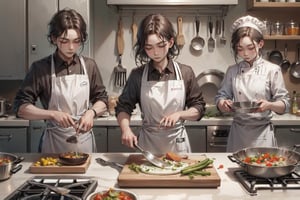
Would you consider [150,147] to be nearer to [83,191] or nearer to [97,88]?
[97,88]

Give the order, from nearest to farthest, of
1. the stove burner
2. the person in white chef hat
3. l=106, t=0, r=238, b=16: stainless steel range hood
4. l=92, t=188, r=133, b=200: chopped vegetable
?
1. l=92, t=188, r=133, b=200: chopped vegetable
2. the stove burner
3. the person in white chef hat
4. l=106, t=0, r=238, b=16: stainless steel range hood

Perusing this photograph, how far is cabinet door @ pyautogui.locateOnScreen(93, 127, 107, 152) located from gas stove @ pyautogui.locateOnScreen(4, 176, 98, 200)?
1.56 m

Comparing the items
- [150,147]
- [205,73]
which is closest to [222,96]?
[150,147]

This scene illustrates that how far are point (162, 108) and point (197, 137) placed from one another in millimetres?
1100

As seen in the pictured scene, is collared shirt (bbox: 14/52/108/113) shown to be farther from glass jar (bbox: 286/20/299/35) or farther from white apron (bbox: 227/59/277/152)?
glass jar (bbox: 286/20/299/35)

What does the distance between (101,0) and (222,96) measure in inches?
68.7

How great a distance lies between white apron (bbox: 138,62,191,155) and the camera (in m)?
2.16

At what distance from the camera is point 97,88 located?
2.29 metres

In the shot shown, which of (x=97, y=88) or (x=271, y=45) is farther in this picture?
(x=271, y=45)

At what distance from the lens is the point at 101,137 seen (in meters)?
3.19

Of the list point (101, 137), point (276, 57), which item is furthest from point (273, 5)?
point (101, 137)

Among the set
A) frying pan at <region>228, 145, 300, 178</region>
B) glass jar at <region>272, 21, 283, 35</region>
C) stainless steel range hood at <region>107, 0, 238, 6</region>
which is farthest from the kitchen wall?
frying pan at <region>228, 145, 300, 178</region>

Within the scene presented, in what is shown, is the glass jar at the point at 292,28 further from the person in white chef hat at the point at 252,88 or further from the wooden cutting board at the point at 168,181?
the wooden cutting board at the point at 168,181

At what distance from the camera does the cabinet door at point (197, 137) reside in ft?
10.5
